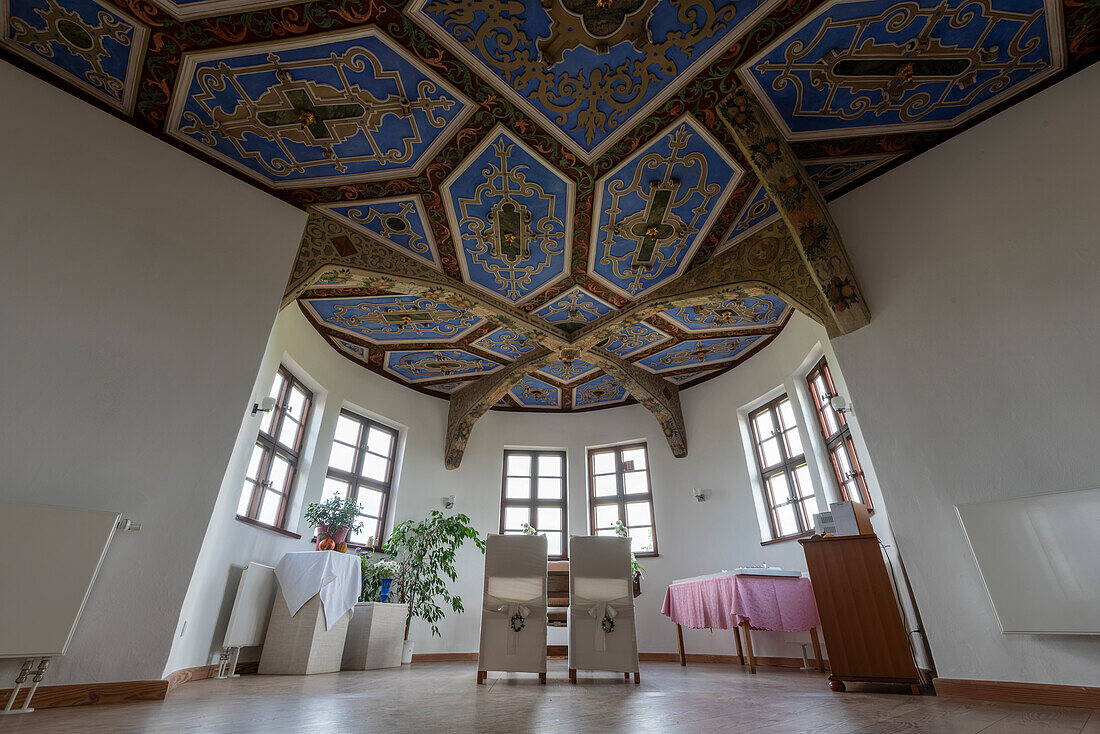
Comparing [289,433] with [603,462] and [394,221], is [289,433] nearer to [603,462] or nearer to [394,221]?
[394,221]

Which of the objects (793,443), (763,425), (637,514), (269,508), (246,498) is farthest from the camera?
(637,514)

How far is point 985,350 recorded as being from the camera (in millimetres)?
3531

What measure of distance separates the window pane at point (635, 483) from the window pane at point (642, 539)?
58 cm

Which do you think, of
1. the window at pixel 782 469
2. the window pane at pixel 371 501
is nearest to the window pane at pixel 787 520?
the window at pixel 782 469

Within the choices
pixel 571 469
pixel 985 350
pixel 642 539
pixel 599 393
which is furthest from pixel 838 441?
pixel 571 469

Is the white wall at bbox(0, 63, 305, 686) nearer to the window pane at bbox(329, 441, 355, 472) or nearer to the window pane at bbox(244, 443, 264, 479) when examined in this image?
the window pane at bbox(244, 443, 264, 479)

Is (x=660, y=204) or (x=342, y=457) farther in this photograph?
(x=342, y=457)

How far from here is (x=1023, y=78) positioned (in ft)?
12.1

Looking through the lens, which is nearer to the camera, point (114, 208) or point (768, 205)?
point (114, 208)

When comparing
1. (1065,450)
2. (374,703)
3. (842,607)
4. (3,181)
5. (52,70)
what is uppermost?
(52,70)

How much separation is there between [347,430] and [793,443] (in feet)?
19.3

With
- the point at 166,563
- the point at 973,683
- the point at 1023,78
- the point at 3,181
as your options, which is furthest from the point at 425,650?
the point at 1023,78

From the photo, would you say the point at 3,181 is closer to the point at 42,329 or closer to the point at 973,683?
the point at 42,329

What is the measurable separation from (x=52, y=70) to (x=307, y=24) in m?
1.83
